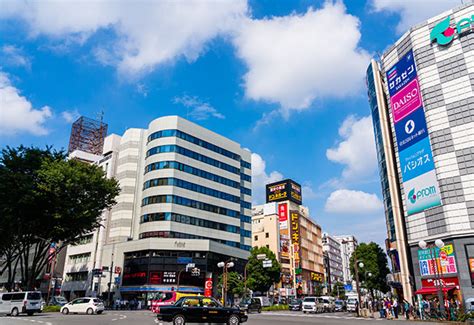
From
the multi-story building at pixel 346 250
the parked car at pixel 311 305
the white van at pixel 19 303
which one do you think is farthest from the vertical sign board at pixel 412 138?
the multi-story building at pixel 346 250

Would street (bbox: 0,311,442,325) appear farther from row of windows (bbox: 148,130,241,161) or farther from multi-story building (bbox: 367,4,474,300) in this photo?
row of windows (bbox: 148,130,241,161)

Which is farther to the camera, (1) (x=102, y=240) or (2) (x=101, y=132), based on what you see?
(2) (x=101, y=132)

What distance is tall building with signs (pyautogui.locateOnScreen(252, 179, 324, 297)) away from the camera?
88938 millimetres

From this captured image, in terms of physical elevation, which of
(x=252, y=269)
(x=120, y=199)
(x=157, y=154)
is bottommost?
(x=252, y=269)

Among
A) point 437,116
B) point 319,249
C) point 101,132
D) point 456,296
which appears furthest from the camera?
point 319,249

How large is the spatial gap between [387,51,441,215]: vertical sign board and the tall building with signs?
4845 cm

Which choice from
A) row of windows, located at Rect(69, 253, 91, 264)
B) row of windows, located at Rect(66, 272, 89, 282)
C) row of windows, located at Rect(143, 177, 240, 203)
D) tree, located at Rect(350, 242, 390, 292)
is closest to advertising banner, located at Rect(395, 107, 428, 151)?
tree, located at Rect(350, 242, 390, 292)

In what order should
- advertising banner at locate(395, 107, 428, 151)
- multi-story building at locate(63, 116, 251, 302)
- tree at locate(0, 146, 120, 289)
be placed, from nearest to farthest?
tree at locate(0, 146, 120, 289) < advertising banner at locate(395, 107, 428, 151) < multi-story building at locate(63, 116, 251, 302)

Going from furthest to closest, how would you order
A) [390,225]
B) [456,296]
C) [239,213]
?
1. [239,213]
2. [390,225]
3. [456,296]

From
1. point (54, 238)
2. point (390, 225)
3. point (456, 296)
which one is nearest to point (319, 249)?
point (390, 225)

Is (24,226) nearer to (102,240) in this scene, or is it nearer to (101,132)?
(102,240)

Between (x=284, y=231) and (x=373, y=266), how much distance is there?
31246 millimetres

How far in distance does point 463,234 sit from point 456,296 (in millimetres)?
6230

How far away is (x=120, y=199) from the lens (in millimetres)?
67750
